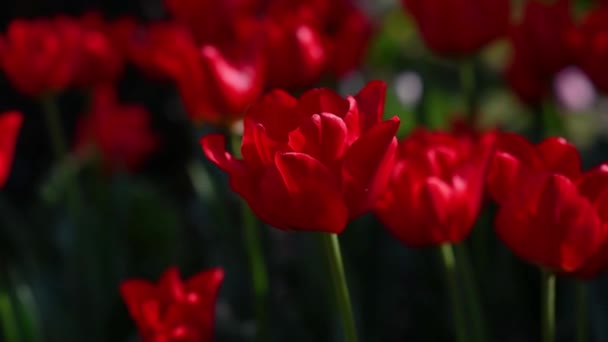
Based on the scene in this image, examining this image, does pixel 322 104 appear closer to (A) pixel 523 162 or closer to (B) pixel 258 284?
(A) pixel 523 162

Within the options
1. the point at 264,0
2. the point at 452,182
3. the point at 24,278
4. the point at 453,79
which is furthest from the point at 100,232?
the point at 453,79

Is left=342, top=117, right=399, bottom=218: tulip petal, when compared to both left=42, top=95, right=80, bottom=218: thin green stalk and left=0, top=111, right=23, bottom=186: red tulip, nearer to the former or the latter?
left=0, top=111, right=23, bottom=186: red tulip

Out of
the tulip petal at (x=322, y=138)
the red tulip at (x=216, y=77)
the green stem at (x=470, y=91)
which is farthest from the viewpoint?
the green stem at (x=470, y=91)

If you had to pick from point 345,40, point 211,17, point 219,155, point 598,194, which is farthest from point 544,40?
point 219,155

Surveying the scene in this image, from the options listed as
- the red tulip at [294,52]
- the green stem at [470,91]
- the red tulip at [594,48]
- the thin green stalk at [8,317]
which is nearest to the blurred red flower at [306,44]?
the red tulip at [294,52]

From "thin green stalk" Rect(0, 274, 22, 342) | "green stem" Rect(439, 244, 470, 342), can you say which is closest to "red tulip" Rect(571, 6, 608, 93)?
"green stem" Rect(439, 244, 470, 342)

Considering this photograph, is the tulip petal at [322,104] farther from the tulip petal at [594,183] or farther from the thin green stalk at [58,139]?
the thin green stalk at [58,139]
